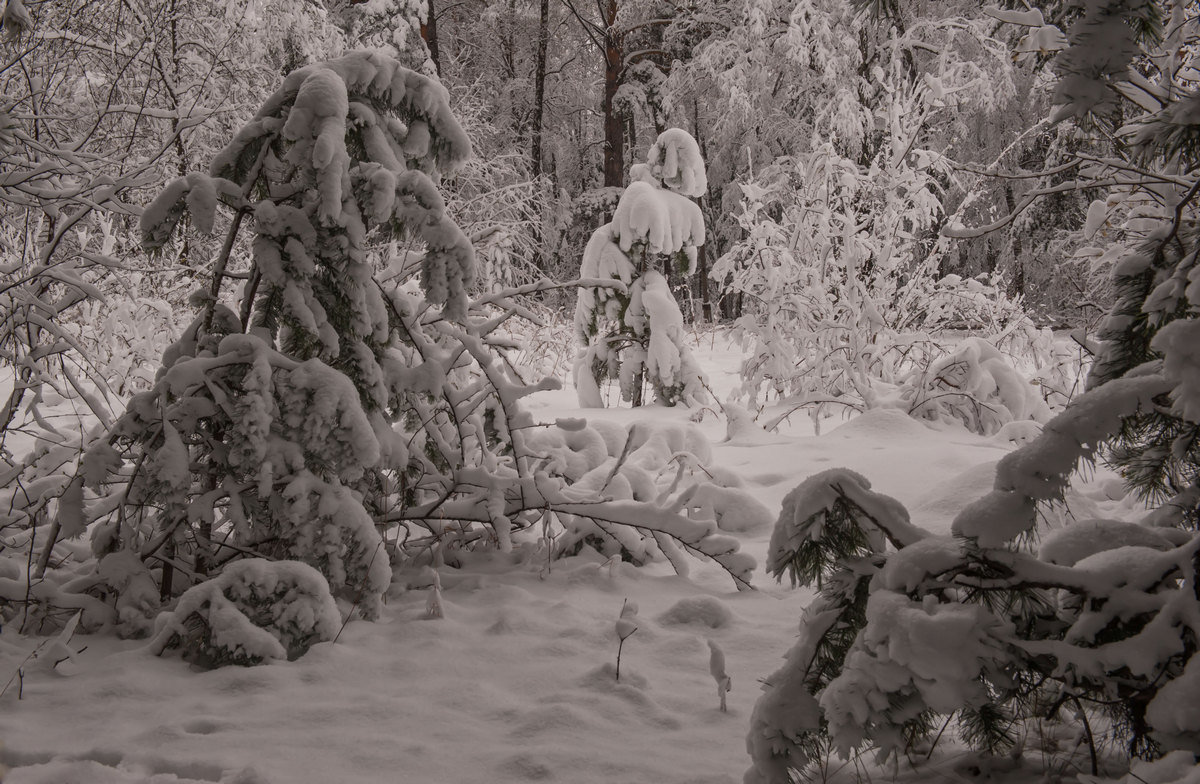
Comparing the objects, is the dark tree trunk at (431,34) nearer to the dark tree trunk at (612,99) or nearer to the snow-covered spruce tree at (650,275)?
the dark tree trunk at (612,99)

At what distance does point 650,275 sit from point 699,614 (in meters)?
4.87

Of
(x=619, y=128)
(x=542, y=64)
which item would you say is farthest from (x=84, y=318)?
(x=542, y=64)

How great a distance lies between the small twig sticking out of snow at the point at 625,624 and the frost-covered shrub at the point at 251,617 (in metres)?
0.84

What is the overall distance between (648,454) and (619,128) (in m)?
13.8

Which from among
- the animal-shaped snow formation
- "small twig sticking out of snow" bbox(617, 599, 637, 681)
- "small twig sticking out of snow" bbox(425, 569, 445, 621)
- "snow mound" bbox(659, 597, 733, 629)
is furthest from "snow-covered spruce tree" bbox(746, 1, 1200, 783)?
the animal-shaped snow formation

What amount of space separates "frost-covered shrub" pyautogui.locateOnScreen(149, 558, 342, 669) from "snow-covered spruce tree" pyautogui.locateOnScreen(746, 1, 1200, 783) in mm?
1403

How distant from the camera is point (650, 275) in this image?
7254 mm

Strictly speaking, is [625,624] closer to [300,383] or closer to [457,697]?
[457,697]

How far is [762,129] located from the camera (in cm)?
1781

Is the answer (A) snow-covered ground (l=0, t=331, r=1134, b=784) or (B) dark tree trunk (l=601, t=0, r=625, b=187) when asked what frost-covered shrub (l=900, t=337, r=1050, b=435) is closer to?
(A) snow-covered ground (l=0, t=331, r=1134, b=784)

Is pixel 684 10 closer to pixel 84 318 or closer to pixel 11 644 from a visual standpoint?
pixel 84 318

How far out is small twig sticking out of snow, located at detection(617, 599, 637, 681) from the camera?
227 cm

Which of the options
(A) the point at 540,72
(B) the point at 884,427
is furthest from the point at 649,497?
(A) the point at 540,72

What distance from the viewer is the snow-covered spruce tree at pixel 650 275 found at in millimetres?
7016
